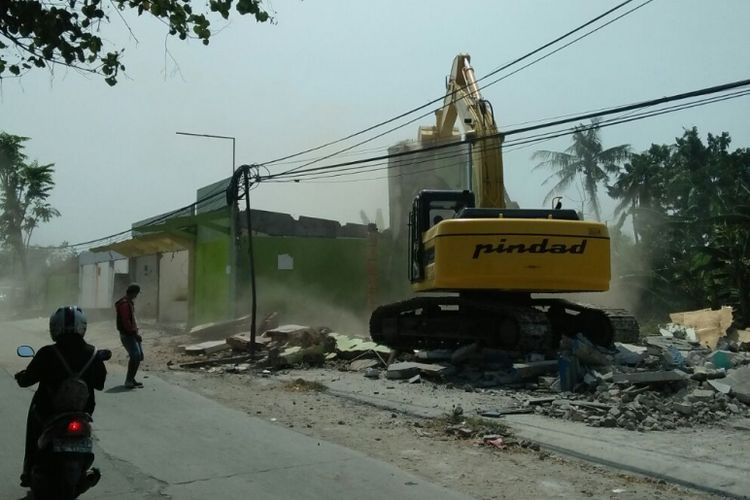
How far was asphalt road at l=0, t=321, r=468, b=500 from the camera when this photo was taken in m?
6.21

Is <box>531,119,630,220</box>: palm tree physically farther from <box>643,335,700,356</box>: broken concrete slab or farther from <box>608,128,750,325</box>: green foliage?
<box>643,335,700,356</box>: broken concrete slab

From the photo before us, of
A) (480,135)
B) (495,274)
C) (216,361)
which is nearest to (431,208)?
(495,274)

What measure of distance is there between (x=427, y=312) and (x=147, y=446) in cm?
793

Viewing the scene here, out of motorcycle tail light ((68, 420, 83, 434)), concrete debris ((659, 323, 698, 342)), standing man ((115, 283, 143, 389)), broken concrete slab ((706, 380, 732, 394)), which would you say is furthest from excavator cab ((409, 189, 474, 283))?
motorcycle tail light ((68, 420, 83, 434))

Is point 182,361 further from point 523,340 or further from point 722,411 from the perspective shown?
point 722,411

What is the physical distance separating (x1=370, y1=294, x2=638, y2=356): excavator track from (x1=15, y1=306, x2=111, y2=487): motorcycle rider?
8658 mm

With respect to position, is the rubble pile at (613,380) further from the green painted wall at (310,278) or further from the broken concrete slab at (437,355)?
the green painted wall at (310,278)

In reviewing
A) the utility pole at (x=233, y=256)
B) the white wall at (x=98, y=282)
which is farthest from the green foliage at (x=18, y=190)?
the utility pole at (x=233, y=256)

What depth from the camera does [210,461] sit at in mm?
7285

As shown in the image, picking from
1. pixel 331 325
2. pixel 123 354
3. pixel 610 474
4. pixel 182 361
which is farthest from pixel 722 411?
pixel 331 325

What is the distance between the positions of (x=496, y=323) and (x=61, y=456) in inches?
395

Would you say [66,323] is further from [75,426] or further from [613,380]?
[613,380]

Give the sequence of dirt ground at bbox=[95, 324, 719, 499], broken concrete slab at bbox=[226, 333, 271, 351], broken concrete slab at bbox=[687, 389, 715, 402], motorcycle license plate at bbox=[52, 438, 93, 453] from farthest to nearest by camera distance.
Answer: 1. broken concrete slab at bbox=[226, 333, 271, 351]
2. broken concrete slab at bbox=[687, 389, 715, 402]
3. dirt ground at bbox=[95, 324, 719, 499]
4. motorcycle license plate at bbox=[52, 438, 93, 453]

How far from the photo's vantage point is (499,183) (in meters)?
16.8
